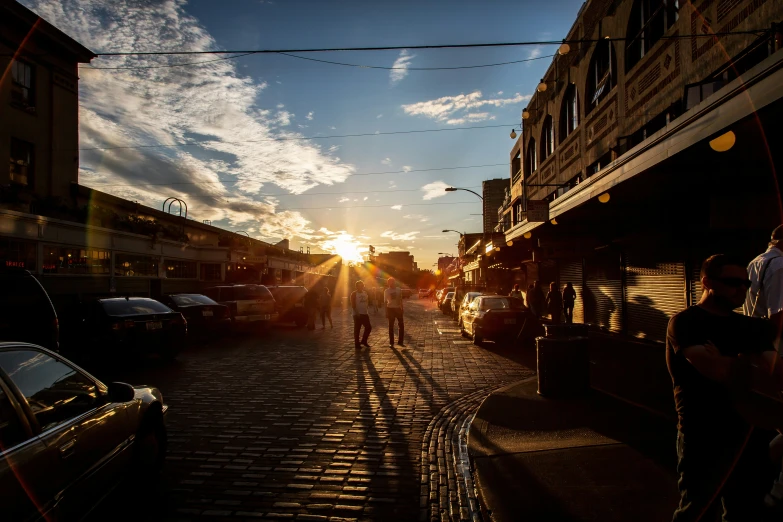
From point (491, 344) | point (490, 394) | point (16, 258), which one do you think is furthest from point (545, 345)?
point (16, 258)

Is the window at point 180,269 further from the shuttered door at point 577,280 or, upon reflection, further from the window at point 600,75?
the window at point 600,75

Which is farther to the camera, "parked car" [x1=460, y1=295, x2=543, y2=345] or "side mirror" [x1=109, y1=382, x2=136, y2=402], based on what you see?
"parked car" [x1=460, y1=295, x2=543, y2=345]

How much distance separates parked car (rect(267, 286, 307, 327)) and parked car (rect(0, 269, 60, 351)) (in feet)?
39.8

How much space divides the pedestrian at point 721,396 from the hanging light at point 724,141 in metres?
4.39

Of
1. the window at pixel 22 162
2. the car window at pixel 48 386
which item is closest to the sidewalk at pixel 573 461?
the car window at pixel 48 386

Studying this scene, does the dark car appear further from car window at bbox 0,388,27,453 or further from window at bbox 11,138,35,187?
window at bbox 11,138,35,187

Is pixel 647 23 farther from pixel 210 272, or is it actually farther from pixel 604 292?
pixel 210 272

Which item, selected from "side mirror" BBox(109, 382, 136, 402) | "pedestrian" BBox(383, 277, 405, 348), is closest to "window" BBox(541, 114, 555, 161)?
"pedestrian" BBox(383, 277, 405, 348)

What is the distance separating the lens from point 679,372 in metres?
3.05

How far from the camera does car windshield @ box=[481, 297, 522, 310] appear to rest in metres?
14.8

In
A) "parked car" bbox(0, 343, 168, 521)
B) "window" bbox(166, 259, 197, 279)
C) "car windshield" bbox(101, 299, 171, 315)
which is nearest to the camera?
"parked car" bbox(0, 343, 168, 521)

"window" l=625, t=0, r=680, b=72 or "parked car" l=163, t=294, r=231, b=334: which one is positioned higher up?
"window" l=625, t=0, r=680, b=72

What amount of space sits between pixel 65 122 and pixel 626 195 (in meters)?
21.9

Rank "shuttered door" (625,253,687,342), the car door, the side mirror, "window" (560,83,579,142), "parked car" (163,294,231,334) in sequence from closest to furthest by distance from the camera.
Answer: the car door < the side mirror < "shuttered door" (625,253,687,342) < "parked car" (163,294,231,334) < "window" (560,83,579,142)
